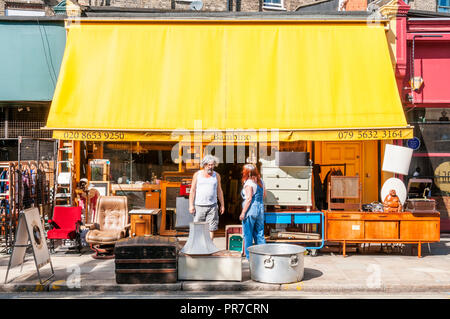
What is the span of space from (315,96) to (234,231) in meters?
3.63

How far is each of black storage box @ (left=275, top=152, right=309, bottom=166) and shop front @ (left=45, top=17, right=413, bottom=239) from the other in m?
0.38

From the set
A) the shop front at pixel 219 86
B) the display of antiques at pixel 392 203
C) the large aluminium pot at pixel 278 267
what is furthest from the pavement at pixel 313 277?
the shop front at pixel 219 86

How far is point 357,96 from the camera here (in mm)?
10773

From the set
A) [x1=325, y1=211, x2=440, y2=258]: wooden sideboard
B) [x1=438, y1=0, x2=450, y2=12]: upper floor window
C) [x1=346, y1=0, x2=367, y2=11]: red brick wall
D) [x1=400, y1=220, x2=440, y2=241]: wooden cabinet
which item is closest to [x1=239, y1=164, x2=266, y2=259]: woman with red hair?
[x1=325, y1=211, x2=440, y2=258]: wooden sideboard

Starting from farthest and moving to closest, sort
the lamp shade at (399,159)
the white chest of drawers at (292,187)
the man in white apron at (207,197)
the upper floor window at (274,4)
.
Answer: the upper floor window at (274,4) → the lamp shade at (399,159) → the white chest of drawers at (292,187) → the man in white apron at (207,197)

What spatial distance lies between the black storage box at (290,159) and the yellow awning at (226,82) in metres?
0.39

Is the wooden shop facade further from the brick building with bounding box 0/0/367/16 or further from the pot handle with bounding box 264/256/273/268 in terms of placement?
the brick building with bounding box 0/0/367/16

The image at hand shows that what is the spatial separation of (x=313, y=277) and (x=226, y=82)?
504 cm

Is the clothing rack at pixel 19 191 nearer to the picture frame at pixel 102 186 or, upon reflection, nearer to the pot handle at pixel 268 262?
the picture frame at pixel 102 186

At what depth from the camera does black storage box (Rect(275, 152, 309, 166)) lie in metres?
10.0

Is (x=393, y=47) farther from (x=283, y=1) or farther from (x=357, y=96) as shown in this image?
(x=283, y=1)

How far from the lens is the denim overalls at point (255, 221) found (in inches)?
361

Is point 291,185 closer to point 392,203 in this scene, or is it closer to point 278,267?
point 392,203

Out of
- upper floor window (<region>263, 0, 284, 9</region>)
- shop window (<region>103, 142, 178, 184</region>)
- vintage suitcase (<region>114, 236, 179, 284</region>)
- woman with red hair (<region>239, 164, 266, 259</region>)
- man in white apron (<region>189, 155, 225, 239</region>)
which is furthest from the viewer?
upper floor window (<region>263, 0, 284, 9</region>)
